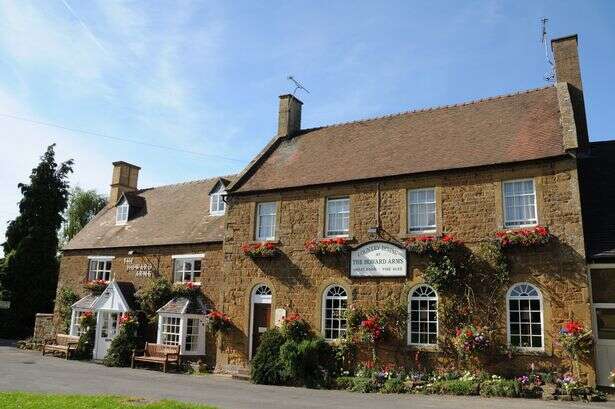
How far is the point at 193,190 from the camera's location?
28531mm

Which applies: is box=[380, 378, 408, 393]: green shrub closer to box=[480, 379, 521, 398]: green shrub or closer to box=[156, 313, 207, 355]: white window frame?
box=[480, 379, 521, 398]: green shrub

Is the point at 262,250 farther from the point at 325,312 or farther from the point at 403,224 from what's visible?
the point at 403,224

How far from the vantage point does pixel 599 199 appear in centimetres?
1644

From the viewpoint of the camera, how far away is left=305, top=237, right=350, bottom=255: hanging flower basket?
18156 mm

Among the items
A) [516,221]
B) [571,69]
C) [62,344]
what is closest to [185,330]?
[62,344]

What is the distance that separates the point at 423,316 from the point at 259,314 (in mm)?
6283

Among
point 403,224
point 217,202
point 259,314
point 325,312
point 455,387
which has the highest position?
point 217,202

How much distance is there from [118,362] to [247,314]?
6.03m

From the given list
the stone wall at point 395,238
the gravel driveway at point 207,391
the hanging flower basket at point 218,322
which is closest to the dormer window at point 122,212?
the stone wall at point 395,238

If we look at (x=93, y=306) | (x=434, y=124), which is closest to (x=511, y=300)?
(x=434, y=124)

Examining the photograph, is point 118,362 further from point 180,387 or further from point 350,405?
point 350,405

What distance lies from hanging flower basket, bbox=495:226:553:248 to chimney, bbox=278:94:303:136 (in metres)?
11.6

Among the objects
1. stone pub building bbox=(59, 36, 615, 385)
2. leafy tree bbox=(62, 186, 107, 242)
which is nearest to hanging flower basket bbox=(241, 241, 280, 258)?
stone pub building bbox=(59, 36, 615, 385)

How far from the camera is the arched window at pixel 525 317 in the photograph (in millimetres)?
14961
